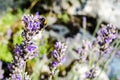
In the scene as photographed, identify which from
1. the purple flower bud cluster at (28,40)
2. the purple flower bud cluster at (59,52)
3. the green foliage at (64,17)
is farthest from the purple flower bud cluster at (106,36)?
the green foliage at (64,17)

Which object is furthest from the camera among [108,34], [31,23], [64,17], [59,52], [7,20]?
[64,17]

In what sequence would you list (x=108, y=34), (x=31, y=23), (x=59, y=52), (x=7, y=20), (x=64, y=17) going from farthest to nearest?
(x=64, y=17) < (x=7, y=20) < (x=108, y=34) < (x=59, y=52) < (x=31, y=23)

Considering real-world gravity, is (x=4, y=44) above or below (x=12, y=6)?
below

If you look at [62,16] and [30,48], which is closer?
[30,48]

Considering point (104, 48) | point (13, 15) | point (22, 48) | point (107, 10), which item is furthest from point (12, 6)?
point (22, 48)

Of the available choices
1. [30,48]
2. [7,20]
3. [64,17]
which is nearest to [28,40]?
[30,48]

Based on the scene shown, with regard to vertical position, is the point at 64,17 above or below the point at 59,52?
above

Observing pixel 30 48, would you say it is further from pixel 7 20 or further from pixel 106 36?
pixel 7 20

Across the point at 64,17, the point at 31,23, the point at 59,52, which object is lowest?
the point at 59,52

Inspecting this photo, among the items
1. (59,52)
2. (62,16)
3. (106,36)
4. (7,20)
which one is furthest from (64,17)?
(59,52)

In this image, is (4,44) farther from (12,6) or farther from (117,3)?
(117,3)

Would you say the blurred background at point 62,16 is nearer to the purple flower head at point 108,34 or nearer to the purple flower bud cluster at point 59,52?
the purple flower head at point 108,34
